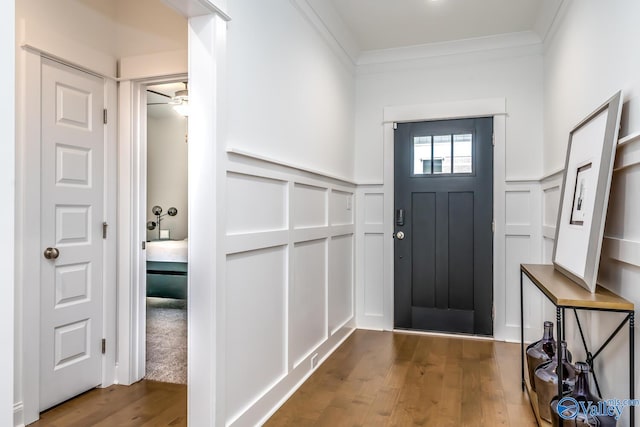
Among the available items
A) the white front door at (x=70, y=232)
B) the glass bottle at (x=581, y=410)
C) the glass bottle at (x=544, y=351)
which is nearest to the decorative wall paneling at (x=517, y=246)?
the glass bottle at (x=544, y=351)

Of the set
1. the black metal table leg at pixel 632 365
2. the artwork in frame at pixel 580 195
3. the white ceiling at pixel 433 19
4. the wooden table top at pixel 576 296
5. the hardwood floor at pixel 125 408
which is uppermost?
the white ceiling at pixel 433 19

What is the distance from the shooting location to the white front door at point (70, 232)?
227cm

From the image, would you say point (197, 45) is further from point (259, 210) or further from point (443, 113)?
point (443, 113)

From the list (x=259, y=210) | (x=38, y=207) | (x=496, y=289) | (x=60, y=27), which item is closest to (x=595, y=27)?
(x=259, y=210)

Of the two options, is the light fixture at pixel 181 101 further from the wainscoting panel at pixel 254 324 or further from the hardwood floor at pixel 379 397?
the hardwood floor at pixel 379 397

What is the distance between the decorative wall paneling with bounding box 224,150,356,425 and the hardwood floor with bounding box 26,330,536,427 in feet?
0.70

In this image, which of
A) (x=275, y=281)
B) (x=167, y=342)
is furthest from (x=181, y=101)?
(x=275, y=281)

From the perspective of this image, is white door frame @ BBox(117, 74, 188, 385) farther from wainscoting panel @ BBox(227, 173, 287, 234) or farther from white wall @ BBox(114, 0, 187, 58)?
wainscoting panel @ BBox(227, 173, 287, 234)

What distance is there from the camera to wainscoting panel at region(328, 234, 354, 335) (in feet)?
10.8

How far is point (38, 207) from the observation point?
7.24 ft

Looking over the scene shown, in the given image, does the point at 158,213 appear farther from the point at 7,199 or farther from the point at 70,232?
the point at 7,199

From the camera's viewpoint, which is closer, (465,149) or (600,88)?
(600,88)

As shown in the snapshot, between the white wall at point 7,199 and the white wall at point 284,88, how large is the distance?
993mm

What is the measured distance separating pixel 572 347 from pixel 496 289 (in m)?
1.21
